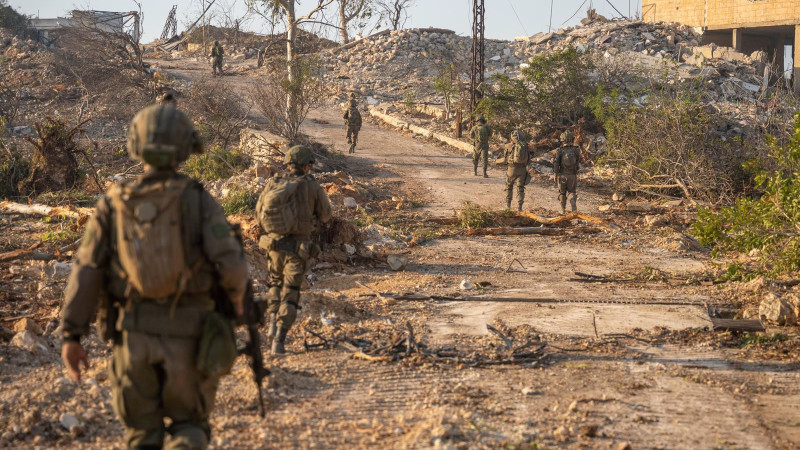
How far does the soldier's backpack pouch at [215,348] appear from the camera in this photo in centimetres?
329

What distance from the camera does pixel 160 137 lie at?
10.8 ft

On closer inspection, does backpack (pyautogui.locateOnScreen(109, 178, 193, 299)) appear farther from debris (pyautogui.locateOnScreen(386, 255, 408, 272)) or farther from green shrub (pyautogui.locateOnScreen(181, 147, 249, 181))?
green shrub (pyautogui.locateOnScreen(181, 147, 249, 181))

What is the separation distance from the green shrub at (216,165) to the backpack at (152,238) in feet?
42.5

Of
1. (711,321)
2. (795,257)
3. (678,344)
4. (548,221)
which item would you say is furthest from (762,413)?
(548,221)

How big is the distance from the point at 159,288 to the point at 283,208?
309 cm

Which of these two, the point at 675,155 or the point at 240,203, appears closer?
the point at 240,203

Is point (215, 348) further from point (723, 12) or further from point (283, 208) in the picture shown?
point (723, 12)

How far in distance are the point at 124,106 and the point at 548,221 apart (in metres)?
16.2

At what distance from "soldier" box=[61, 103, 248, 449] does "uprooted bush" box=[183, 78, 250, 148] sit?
50.2 ft

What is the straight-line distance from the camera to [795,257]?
26.3 feet

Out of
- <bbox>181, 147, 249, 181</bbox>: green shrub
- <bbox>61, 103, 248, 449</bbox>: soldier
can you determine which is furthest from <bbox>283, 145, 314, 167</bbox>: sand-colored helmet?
<bbox>181, 147, 249, 181</bbox>: green shrub

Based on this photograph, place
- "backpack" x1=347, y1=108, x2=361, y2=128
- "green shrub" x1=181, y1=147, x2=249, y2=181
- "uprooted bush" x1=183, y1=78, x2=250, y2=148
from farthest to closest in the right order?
"backpack" x1=347, y1=108, x2=361, y2=128 → "uprooted bush" x1=183, y1=78, x2=250, y2=148 → "green shrub" x1=181, y1=147, x2=249, y2=181

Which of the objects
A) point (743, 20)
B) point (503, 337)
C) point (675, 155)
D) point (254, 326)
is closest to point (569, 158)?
point (675, 155)

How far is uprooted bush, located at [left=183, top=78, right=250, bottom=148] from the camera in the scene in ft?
65.2
